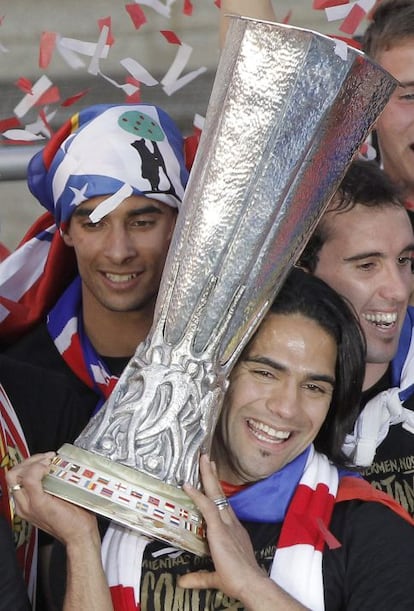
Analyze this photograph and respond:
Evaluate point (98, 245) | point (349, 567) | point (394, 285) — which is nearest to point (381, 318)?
point (394, 285)

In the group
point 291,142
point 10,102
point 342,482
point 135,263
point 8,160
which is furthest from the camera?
point 10,102

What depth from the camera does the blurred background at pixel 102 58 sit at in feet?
10.6

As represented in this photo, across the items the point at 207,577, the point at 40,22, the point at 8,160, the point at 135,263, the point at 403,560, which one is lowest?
the point at 207,577

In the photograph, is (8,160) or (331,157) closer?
(331,157)

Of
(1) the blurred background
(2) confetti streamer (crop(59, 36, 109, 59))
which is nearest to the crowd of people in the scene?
(2) confetti streamer (crop(59, 36, 109, 59))

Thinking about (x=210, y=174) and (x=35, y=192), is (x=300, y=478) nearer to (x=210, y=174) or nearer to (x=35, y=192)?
(x=210, y=174)

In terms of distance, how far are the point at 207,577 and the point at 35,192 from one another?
112 cm

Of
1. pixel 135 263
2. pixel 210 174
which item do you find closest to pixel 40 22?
pixel 135 263

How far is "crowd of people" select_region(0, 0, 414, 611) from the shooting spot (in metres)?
1.78

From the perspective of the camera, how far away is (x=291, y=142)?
5.70 ft

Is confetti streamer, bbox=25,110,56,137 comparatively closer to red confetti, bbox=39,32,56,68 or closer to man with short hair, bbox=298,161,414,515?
red confetti, bbox=39,32,56,68

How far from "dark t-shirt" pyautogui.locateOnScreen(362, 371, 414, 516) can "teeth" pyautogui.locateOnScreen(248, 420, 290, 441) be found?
269 millimetres

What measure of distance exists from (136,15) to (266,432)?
62.4 inches

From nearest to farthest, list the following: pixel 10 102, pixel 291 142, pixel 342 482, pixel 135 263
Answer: pixel 291 142, pixel 342 482, pixel 135 263, pixel 10 102
